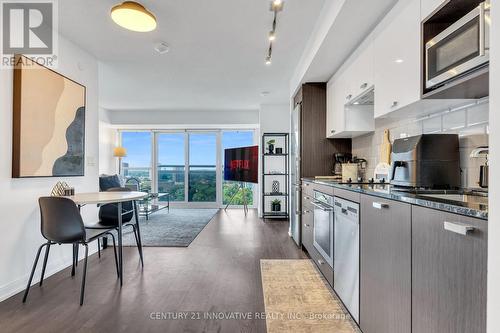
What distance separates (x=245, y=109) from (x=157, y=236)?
3601 millimetres

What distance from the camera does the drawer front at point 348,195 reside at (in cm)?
175

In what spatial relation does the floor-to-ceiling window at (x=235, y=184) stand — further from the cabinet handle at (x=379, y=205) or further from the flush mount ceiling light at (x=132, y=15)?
the cabinet handle at (x=379, y=205)

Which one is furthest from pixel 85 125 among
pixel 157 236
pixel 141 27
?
pixel 157 236

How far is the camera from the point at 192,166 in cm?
715

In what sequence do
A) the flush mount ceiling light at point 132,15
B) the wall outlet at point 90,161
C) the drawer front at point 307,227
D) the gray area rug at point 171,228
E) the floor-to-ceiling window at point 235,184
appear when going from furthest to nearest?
the floor-to-ceiling window at point 235,184 < the gray area rug at point 171,228 < the wall outlet at point 90,161 < the drawer front at point 307,227 < the flush mount ceiling light at point 132,15

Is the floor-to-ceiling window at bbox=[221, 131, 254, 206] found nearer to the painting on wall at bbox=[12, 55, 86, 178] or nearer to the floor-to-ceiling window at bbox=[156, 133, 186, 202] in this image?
the floor-to-ceiling window at bbox=[156, 133, 186, 202]

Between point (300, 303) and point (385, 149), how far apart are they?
1.63 m

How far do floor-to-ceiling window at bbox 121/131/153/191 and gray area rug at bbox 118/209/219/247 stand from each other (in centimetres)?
133

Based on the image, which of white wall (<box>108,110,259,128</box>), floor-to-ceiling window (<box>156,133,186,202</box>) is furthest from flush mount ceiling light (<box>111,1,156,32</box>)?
floor-to-ceiling window (<box>156,133,186,202</box>)

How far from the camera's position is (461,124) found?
5.57 feet

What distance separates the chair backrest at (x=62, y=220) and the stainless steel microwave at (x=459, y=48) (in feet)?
8.78

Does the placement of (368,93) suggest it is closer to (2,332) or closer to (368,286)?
(368,286)

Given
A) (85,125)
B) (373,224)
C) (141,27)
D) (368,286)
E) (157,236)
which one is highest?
(141,27)

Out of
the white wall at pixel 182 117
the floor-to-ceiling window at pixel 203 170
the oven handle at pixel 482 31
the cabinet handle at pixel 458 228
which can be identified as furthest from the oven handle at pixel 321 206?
the floor-to-ceiling window at pixel 203 170
